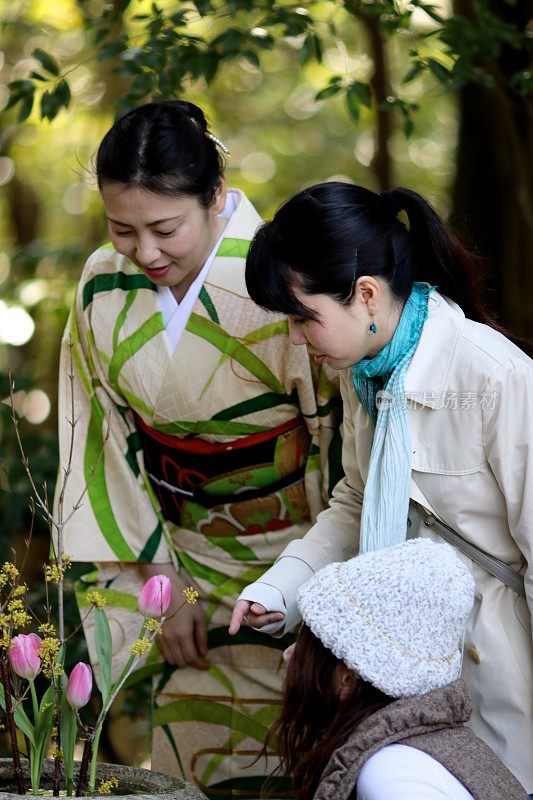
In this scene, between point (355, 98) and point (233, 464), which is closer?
point (233, 464)

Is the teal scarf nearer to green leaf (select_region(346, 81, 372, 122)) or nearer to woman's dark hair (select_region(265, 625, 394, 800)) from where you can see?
woman's dark hair (select_region(265, 625, 394, 800))

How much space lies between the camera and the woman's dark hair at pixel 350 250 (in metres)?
1.96

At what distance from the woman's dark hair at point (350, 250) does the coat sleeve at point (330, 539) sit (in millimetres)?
338

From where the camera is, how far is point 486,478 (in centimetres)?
194

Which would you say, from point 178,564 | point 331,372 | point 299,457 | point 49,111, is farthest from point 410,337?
point 49,111

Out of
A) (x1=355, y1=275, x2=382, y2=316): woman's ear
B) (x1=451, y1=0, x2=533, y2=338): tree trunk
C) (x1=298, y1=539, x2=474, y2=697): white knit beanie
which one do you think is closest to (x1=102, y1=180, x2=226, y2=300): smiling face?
(x1=355, y1=275, x2=382, y2=316): woman's ear

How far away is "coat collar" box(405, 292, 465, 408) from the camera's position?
6.50 ft

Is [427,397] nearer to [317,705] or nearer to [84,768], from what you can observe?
[317,705]

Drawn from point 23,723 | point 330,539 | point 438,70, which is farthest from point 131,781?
point 438,70

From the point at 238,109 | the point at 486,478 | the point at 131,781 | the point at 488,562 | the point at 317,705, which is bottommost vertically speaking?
the point at 238,109

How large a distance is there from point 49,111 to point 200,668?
1.52 metres

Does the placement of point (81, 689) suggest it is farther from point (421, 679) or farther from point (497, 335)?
point (497, 335)

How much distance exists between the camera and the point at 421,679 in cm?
173

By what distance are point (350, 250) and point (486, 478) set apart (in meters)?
0.47
